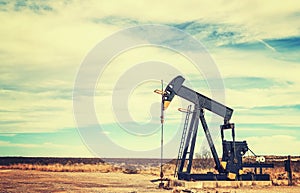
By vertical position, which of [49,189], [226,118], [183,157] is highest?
[226,118]

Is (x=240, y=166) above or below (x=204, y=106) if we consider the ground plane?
below

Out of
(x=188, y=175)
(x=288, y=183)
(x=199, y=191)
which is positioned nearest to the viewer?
(x=199, y=191)

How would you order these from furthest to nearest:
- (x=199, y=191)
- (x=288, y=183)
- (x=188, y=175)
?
(x=288, y=183) < (x=188, y=175) < (x=199, y=191)

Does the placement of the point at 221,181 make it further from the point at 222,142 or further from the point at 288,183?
the point at 288,183

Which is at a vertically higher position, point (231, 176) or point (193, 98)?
point (193, 98)

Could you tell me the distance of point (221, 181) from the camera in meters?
20.0

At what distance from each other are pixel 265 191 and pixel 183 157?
4.29 metres

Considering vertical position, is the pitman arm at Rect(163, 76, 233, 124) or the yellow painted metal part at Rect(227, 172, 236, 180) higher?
the pitman arm at Rect(163, 76, 233, 124)

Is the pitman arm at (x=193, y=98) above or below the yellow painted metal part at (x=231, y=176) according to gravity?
above

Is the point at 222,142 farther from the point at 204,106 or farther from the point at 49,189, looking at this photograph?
the point at 49,189

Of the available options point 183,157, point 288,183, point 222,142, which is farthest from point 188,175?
point 288,183

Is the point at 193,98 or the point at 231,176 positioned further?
the point at 193,98

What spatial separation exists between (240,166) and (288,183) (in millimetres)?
2998

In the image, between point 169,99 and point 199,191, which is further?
point 169,99
